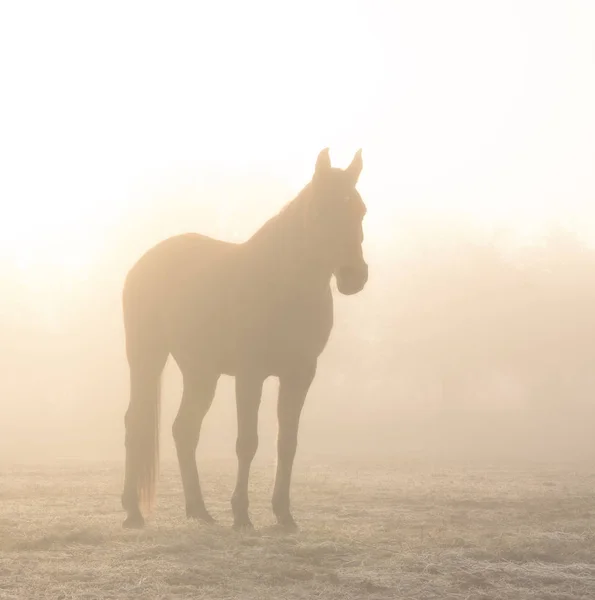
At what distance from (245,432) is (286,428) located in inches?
17.4

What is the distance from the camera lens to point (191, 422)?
33.0 feet

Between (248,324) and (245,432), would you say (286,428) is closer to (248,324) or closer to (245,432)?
(245,432)

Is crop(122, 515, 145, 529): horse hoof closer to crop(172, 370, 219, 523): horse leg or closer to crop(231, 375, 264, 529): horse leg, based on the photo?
crop(172, 370, 219, 523): horse leg

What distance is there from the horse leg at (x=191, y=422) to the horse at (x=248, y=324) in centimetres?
1

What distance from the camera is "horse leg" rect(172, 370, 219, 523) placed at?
9.89 m

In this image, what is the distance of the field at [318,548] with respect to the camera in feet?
20.3

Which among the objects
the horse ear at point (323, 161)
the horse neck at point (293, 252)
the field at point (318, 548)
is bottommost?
the field at point (318, 548)

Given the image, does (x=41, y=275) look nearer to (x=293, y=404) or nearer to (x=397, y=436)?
(x=397, y=436)

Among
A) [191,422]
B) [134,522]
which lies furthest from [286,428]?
[134,522]

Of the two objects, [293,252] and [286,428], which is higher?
[293,252]

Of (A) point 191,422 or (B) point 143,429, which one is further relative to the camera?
(B) point 143,429

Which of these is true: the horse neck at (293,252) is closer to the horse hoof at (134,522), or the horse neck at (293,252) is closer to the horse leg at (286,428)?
the horse leg at (286,428)

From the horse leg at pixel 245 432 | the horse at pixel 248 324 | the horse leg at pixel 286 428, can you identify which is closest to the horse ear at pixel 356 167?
the horse at pixel 248 324

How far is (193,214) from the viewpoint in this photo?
38.6 metres
